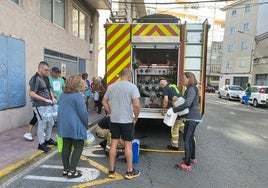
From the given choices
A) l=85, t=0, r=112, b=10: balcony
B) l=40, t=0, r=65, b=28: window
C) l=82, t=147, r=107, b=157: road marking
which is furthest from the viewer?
l=85, t=0, r=112, b=10: balcony

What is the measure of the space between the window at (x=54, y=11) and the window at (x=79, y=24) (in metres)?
1.29

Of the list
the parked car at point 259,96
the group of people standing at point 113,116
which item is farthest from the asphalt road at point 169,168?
the parked car at point 259,96

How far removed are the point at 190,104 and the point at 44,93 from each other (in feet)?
9.50

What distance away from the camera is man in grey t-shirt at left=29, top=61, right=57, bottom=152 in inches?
189

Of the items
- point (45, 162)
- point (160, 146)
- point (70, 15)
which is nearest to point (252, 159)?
point (160, 146)

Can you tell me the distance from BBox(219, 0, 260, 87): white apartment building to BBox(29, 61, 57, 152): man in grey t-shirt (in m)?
33.7

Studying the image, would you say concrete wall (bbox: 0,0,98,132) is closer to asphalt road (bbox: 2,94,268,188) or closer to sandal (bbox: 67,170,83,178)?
asphalt road (bbox: 2,94,268,188)

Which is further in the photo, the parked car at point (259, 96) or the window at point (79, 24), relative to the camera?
the parked car at point (259, 96)

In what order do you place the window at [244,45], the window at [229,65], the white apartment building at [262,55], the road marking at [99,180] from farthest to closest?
1. the window at [229,65]
2. the window at [244,45]
3. the white apartment building at [262,55]
4. the road marking at [99,180]

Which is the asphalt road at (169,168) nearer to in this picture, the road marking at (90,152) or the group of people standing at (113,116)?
the road marking at (90,152)

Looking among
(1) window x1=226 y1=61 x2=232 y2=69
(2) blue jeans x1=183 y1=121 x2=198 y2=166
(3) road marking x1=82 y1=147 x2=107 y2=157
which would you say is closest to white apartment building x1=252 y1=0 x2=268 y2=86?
(1) window x1=226 y1=61 x2=232 y2=69

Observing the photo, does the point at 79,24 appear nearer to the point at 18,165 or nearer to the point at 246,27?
the point at 18,165

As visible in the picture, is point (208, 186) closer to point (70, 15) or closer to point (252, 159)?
point (252, 159)

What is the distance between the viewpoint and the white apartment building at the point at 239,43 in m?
35.2
